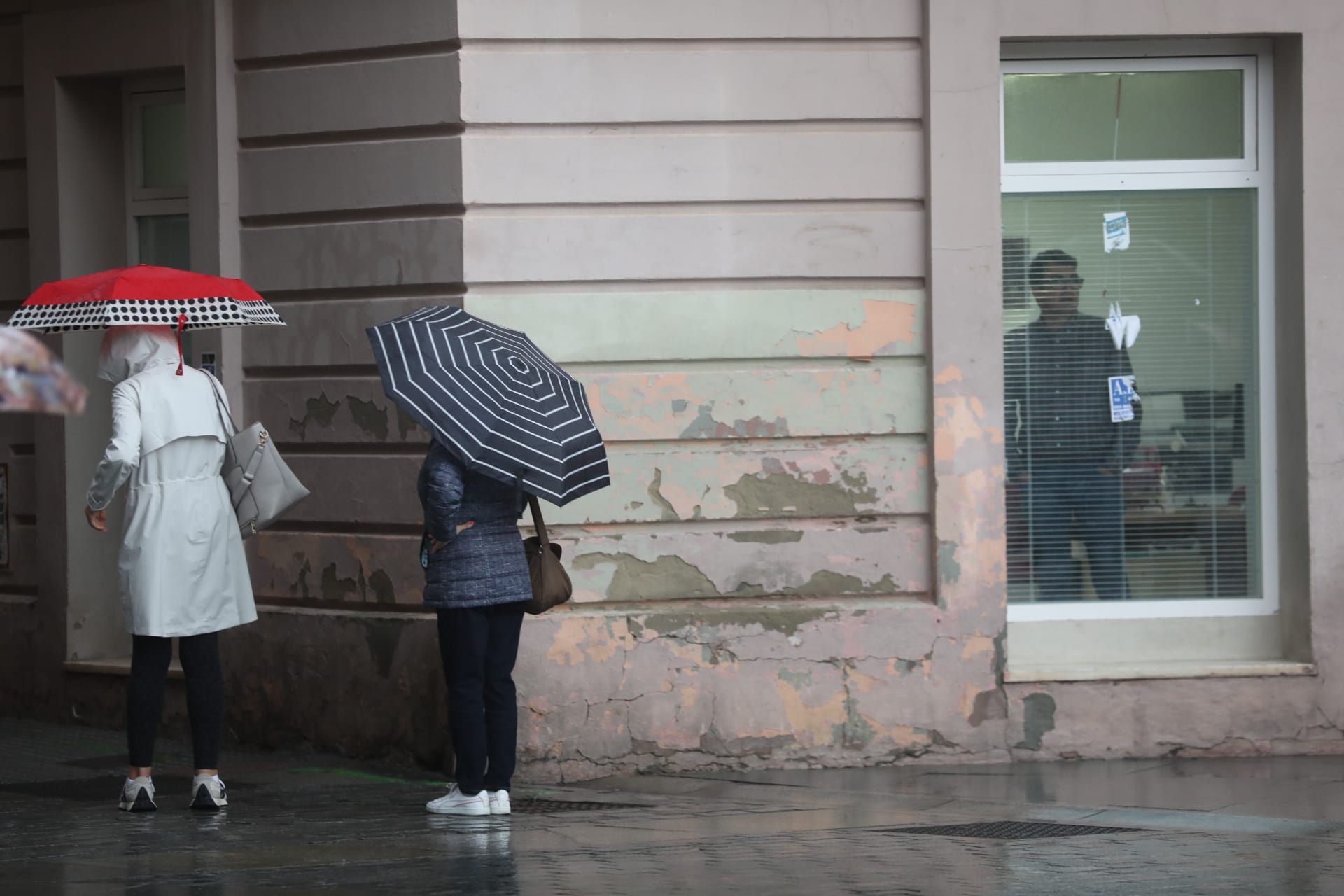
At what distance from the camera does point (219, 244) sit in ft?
26.5

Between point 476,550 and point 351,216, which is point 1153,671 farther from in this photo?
point 351,216

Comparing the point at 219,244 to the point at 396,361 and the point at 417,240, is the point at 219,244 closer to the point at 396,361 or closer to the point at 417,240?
the point at 417,240

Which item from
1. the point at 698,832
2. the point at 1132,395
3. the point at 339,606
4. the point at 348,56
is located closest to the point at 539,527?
Result: the point at 698,832

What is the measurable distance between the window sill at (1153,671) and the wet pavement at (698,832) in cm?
39

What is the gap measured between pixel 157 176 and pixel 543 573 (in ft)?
13.4

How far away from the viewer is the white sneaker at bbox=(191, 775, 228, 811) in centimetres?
657

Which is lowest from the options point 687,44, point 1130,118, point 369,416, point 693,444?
point 693,444

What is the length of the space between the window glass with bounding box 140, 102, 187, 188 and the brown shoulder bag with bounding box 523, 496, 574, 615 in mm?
3708

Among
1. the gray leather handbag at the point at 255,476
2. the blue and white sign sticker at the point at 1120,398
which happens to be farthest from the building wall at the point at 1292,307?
the gray leather handbag at the point at 255,476

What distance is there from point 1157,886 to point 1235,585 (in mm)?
3298

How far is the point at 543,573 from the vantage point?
6414 millimetres

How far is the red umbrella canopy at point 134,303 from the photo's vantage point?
246 inches

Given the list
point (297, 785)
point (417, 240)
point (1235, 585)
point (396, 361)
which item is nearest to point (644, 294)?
point (417, 240)

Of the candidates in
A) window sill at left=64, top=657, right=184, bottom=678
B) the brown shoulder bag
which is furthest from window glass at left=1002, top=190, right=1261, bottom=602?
window sill at left=64, top=657, right=184, bottom=678
